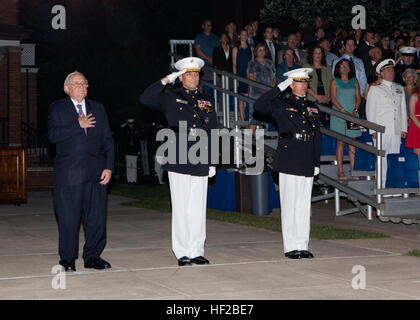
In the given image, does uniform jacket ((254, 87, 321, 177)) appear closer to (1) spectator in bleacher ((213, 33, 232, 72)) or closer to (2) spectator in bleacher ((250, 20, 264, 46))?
(1) spectator in bleacher ((213, 33, 232, 72))

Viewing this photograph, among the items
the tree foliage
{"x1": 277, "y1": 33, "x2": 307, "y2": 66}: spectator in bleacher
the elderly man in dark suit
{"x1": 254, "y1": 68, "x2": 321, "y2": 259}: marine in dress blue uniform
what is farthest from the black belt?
the tree foliage

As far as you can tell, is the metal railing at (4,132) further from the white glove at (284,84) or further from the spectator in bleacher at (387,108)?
the white glove at (284,84)

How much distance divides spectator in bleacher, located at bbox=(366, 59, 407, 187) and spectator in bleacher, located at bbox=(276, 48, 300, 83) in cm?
230

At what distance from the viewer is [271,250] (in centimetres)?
1005

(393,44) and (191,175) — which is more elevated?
(393,44)

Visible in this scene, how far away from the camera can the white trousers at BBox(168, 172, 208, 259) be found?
873cm

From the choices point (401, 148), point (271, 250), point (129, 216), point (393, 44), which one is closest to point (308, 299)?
point (271, 250)

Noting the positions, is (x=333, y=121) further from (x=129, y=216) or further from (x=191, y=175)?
(x=191, y=175)

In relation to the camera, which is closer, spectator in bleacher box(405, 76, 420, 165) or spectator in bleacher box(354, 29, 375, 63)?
spectator in bleacher box(405, 76, 420, 165)

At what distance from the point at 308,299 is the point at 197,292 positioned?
101 cm

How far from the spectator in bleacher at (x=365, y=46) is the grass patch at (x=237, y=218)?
3803mm

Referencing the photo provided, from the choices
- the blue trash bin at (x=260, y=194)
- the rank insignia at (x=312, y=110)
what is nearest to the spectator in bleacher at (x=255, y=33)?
the blue trash bin at (x=260, y=194)

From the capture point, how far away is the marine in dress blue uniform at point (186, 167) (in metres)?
8.71

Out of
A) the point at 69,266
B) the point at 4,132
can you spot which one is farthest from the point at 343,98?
the point at 4,132
